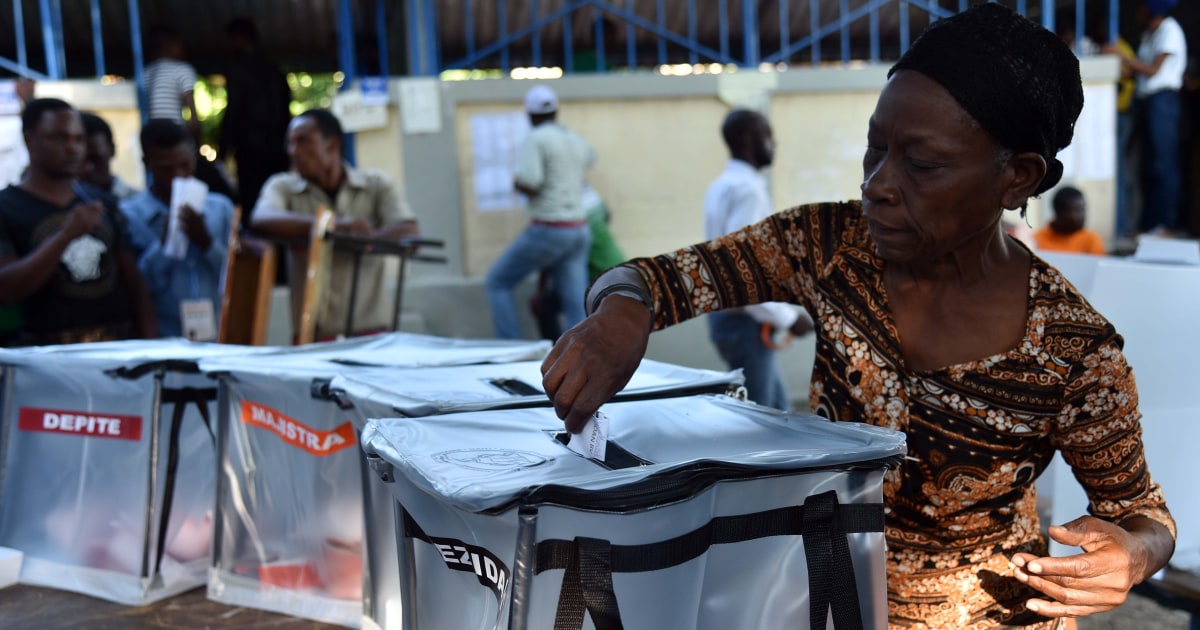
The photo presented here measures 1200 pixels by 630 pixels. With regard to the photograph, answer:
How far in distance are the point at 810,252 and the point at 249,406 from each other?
119cm

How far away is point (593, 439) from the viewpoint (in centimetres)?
117

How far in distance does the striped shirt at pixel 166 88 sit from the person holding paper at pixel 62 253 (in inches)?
90.0

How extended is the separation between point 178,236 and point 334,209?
60 centimetres

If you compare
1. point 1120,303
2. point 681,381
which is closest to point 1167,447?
point 1120,303

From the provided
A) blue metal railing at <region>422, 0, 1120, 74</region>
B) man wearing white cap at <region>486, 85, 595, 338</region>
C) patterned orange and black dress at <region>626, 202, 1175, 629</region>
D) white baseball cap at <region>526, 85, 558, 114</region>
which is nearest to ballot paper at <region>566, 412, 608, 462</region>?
patterned orange and black dress at <region>626, 202, 1175, 629</region>

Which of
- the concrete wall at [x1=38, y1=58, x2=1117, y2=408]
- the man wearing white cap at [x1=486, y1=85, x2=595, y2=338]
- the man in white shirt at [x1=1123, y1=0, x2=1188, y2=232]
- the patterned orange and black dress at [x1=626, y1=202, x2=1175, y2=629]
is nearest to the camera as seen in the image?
the patterned orange and black dress at [x1=626, y1=202, x2=1175, y2=629]

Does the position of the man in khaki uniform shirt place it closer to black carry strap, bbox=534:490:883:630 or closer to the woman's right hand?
the woman's right hand

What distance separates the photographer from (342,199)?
4.02 metres

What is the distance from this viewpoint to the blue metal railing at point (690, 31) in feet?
20.6

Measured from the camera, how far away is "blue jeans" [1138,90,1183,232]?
7.09 meters

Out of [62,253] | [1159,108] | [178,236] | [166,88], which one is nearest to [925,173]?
[62,253]

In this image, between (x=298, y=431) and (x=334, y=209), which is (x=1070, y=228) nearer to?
(x=334, y=209)

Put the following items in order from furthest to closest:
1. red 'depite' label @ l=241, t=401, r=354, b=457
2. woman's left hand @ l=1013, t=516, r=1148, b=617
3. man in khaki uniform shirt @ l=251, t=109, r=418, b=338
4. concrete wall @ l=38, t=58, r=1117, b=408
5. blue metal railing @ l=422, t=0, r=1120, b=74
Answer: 1. blue metal railing @ l=422, t=0, r=1120, b=74
2. concrete wall @ l=38, t=58, r=1117, b=408
3. man in khaki uniform shirt @ l=251, t=109, r=418, b=338
4. red 'depite' label @ l=241, t=401, r=354, b=457
5. woman's left hand @ l=1013, t=516, r=1148, b=617

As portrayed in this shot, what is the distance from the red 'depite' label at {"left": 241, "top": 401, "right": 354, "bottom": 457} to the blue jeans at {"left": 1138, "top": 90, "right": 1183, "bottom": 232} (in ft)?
23.3
